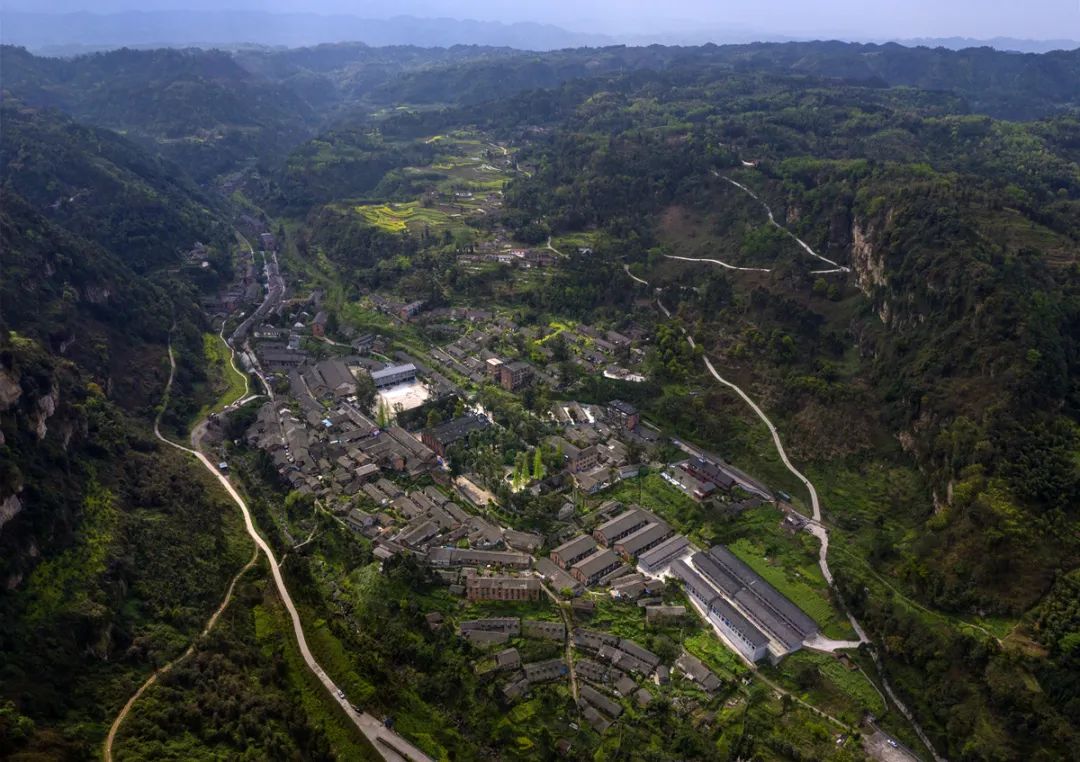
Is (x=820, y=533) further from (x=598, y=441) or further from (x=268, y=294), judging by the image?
(x=268, y=294)

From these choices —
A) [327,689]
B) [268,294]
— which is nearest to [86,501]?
[327,689]

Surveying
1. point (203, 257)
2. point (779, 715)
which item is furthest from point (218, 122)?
point (779, 715)

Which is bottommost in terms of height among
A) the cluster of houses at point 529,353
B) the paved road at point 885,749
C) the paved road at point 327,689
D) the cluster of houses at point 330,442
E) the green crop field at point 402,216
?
the paved road at point 885,749

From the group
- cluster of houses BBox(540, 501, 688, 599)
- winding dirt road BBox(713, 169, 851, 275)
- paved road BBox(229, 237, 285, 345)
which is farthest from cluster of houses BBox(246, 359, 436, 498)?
winding dirt road BBox(713, 169, 851, 275)

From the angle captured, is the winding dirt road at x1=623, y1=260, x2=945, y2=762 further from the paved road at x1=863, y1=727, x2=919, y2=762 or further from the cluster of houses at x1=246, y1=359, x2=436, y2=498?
the cluster of houses at x1=246, y1=359, x2=436, y2=498

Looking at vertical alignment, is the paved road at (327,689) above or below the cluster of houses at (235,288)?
below

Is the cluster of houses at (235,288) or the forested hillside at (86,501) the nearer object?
the forested hillside at (86,501)

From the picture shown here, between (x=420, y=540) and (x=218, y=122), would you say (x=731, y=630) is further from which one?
(x=218, y=122)

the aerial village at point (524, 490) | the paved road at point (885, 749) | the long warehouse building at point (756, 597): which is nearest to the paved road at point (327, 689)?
the aerial village at point (524, 490)

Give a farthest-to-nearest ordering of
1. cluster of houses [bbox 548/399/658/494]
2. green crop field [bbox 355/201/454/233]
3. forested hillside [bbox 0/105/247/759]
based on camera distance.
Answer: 1. green crop field [bbox 355/201/454/233]
2. cluster of houses [bbox 548/399/658/494]
3. forested hillside [bbox 0/105/247/759]

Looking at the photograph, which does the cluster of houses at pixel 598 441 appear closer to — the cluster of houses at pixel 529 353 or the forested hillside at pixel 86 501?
the cluster of houses at pixel 529 353

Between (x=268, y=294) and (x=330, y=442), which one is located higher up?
(x=268, y=294)

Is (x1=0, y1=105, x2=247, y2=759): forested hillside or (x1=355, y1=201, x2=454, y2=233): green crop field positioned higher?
(x1=355, y1=201, x2=454, y2=233): green crop field
